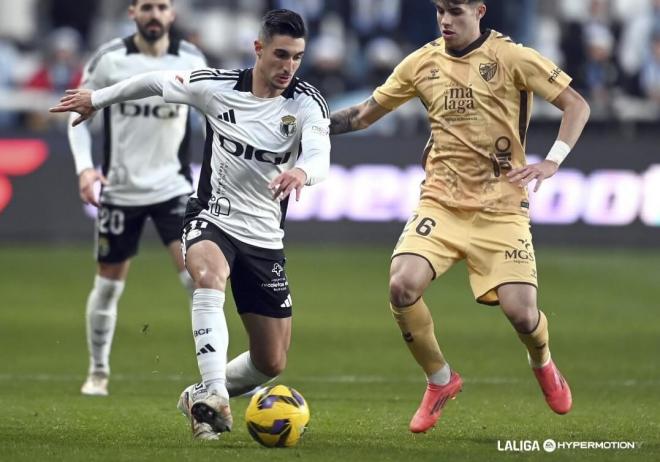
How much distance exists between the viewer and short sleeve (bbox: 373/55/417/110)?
9.12 meters

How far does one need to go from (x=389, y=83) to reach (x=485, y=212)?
106 centimetres

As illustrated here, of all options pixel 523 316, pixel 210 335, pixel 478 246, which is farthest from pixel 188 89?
pixel 523 316

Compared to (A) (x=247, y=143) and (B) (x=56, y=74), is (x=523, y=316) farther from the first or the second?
(B) (x=56, y=74)

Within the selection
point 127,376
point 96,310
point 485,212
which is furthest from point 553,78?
point 127,376

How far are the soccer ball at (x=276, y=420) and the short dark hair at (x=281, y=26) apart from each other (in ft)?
6.77

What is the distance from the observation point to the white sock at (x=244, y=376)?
29.6 feet

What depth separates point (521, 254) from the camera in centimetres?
880

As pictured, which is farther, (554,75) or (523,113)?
(523,113)

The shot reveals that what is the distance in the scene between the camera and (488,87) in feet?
29.0

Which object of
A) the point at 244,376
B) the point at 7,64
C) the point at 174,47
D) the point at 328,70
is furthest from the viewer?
the point at 7,64

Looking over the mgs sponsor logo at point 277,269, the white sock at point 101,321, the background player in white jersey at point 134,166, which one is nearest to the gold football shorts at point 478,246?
the mgs sponsor logo at point 277,269

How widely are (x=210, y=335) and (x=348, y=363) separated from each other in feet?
15.6

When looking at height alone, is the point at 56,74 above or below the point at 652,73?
below

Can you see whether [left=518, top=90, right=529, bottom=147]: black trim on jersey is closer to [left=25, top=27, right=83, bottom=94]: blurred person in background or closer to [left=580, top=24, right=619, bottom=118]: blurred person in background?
[left=580, top=24, right=619, bottom=118]: blurred person in background
